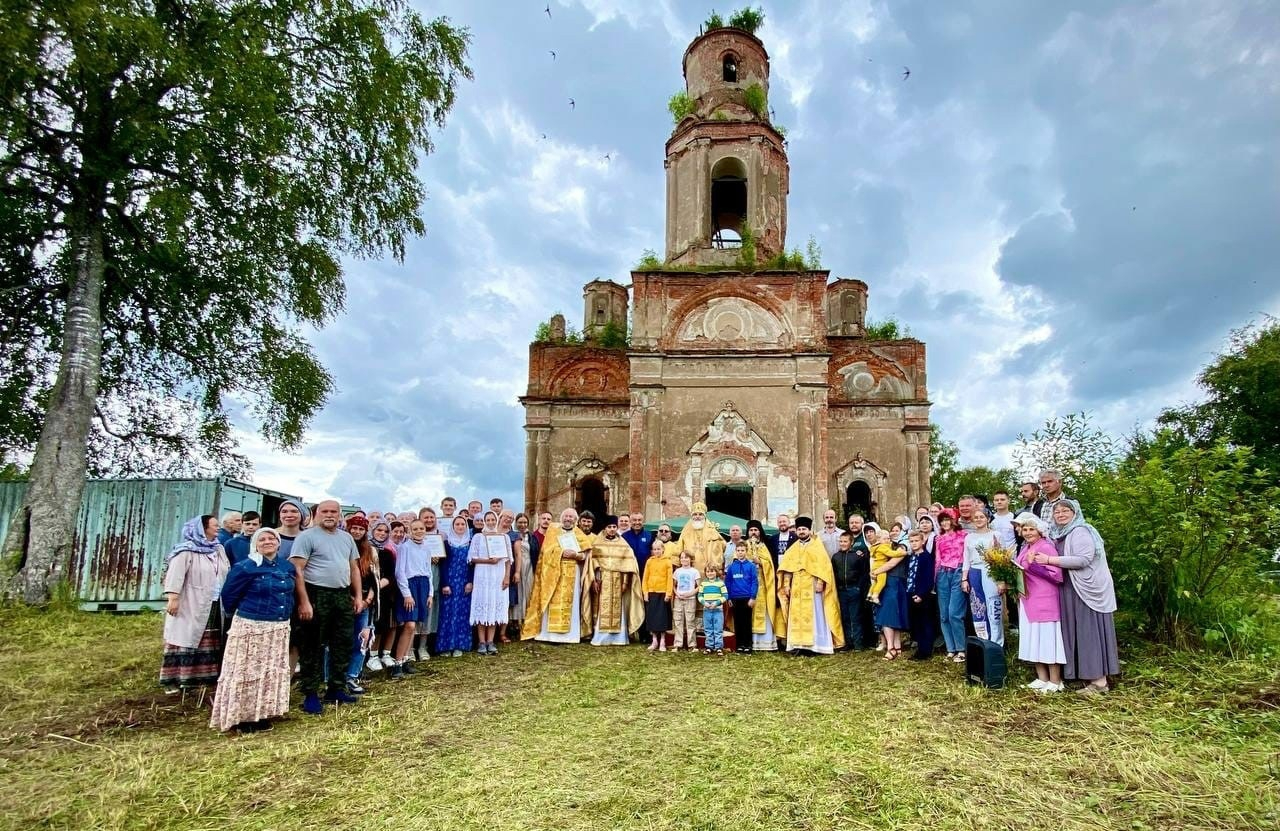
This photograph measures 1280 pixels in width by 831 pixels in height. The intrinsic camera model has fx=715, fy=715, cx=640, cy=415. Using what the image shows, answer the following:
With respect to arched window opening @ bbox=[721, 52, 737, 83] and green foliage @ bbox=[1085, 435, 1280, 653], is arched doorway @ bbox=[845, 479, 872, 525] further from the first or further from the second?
green foliage @ bbox=[1085, 435, 1280, 653]

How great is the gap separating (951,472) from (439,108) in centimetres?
3215

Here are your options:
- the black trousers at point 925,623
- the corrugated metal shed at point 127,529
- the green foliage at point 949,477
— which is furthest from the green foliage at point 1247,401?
the corrugated metal shed at point 127,529

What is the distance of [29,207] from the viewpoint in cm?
1309

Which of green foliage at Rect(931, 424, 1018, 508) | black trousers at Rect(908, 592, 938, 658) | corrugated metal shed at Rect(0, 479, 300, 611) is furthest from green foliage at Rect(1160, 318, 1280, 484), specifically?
corrugated metal shed at Rect(0, 479, 300, 611)

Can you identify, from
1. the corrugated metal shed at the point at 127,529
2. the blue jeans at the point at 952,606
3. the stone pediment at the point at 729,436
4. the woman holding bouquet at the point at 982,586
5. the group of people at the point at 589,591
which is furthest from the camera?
the stone pediment at the point at 729,436

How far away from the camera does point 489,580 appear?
8578 mm

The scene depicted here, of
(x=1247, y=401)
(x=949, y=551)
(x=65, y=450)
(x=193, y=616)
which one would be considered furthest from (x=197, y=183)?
(x=1247, y=401)

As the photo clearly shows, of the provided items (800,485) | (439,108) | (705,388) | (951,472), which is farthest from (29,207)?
(951,472)

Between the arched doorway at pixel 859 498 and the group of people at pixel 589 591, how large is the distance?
906 cm

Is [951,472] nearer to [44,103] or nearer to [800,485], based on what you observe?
[800,485]

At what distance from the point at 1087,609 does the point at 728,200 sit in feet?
55.0

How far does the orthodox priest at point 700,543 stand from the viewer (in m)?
9.36

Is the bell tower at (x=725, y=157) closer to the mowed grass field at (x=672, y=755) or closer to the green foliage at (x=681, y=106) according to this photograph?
the green foliage at (x=681, y=106)

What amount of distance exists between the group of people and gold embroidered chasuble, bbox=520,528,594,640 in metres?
0.03
